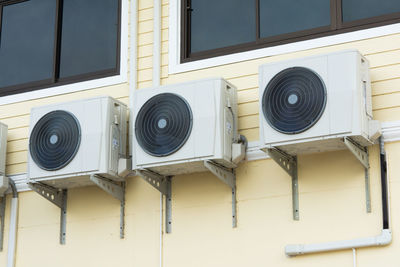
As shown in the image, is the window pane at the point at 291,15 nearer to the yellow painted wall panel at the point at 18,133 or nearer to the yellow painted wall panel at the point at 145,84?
the yellow painted wall panel at the point at 145,84

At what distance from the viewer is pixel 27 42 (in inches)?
368

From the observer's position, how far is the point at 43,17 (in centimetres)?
930

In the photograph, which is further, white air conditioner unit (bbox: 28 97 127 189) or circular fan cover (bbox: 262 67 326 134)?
white air conditioner unit (bbox: 28 97 127 189)

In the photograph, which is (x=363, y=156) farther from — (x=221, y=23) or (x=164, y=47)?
(x=164, y=47)

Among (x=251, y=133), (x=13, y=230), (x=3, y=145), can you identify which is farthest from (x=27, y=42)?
(x=251, y=133)

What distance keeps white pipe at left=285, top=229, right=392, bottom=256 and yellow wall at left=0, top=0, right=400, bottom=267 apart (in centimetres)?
6

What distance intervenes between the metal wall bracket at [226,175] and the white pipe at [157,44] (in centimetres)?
114

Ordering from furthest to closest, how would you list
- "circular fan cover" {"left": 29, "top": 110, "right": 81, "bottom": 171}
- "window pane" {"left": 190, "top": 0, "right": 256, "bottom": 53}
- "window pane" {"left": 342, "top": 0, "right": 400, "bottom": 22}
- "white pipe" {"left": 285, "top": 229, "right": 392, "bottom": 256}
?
"window pane" {"left": 190, "top": 0, "right": 256, "bottom": 53} → "circular fan cover" {"left": 29, "top": 110, "right": 81, "bottom": 171} → "window pane" {"left": 342, "top": 0, "right": 400, "bottom": 22} → "white pipe" {"left": 285, "top": 229, "right": 392, "bottom": 256}

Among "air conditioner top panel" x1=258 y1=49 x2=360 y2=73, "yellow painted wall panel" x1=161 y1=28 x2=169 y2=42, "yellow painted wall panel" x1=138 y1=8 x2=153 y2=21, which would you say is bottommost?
"air conditioner top panel" x1=258 y1=49 x2=360 y2=73

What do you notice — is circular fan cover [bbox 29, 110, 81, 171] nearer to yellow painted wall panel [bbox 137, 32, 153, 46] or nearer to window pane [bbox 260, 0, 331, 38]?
yellow painted wall panel [bbox 137, 32, 153, 46]

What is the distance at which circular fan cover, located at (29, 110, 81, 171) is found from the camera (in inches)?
316

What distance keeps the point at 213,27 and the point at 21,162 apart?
2.19m

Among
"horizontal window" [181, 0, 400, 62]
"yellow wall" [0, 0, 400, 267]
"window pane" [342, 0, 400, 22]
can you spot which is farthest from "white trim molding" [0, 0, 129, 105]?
"window pane" [342, 0, 400, 22]

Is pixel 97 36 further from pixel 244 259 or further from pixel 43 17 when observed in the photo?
pixel 244 259
